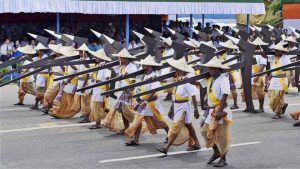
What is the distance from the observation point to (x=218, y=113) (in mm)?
9656

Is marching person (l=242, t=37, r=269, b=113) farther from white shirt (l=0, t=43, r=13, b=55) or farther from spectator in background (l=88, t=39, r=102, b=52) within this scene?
white shirt (l=0, t=43, r=13, b=55)

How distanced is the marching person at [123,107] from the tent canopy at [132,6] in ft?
35.3

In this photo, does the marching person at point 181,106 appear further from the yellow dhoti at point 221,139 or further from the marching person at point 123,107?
the marching person at point 123,107

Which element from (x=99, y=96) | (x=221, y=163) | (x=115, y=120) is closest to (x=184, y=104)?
(x=221, y=163)

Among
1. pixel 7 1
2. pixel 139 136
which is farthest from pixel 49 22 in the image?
pixel 139 136

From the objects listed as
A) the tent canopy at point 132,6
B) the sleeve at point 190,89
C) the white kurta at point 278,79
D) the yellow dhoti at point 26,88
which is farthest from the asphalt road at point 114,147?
the tent canopy at point 132,6

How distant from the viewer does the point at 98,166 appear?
9789 millimetres

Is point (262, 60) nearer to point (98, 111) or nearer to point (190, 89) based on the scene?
point (98, 111)

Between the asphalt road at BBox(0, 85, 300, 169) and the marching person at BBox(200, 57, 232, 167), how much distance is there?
0.39m

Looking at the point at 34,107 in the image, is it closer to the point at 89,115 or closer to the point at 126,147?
the point at 89,115

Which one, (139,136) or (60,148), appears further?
(139,136)

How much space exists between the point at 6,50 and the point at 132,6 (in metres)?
5.34

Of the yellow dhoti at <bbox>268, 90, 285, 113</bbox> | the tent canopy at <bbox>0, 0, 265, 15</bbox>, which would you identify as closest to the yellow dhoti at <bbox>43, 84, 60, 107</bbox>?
the yellow dhoti at <bbox>268, 90, 285, 113</bbox>

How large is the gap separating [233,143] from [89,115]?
3.67 meters
